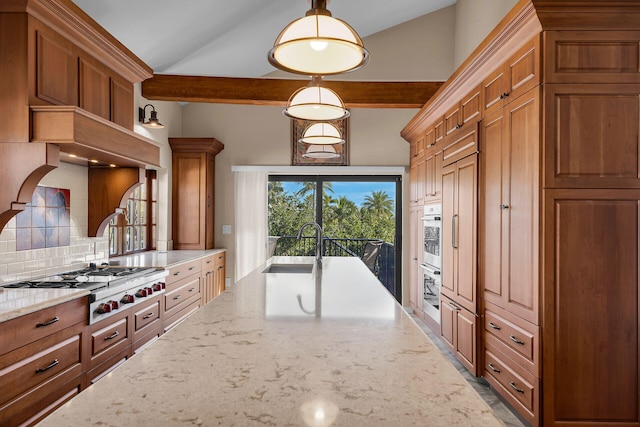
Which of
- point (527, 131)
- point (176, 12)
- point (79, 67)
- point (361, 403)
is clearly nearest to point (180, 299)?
point (79, 67)

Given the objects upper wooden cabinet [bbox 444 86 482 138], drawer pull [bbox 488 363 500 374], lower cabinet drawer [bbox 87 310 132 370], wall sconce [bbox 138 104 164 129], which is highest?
wall sconce [bbox 138 104 164 129]

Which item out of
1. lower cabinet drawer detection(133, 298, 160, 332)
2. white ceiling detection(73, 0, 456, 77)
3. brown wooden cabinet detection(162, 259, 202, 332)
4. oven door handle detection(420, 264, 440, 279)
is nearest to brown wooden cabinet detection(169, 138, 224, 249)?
brown wooden cabinet detection(162, 259, 202, 332)

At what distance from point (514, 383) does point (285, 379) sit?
200 cm

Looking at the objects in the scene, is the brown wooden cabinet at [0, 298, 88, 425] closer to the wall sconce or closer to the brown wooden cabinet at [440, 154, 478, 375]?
the wall sconce

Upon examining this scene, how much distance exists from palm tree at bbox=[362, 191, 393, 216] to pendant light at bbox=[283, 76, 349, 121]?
3277mm

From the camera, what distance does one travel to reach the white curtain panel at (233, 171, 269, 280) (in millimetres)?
5496

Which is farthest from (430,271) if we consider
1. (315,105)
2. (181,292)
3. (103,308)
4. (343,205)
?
(103,308)

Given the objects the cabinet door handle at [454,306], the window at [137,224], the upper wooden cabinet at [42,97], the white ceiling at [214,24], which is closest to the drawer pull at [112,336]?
the upper wooden cabinet at [42,97]

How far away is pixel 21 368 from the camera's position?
1.83 m

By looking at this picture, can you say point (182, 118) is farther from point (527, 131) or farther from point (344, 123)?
point (527, 131)

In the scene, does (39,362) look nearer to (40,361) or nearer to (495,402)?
(40,361)

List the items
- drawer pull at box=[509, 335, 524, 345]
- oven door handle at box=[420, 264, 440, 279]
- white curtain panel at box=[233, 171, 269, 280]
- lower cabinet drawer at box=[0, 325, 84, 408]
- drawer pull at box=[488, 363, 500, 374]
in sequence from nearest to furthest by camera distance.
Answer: lower cabinet drawer at box=[0, 325, 84, 408] → drawer pull at box=[509, 335, 524, 345] → drawer pull at box=[488, 363, 500, 374] → oven door handle at box=[420, 264, 440, 279] → white curtain panel at box=[233, 171, 269, 280]

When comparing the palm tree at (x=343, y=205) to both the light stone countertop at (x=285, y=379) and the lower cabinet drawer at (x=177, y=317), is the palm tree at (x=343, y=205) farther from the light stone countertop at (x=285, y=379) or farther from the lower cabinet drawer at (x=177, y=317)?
the light stone countertop at (x=285, y=379)

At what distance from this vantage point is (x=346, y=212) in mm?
5641
